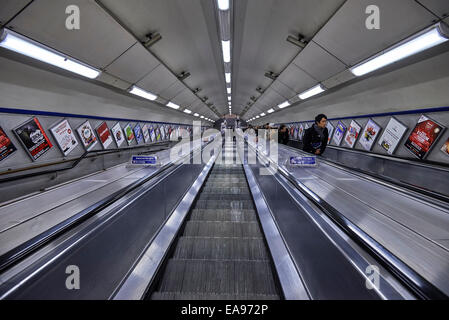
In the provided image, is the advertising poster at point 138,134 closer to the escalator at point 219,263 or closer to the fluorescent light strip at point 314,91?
the escalator at point 219,263

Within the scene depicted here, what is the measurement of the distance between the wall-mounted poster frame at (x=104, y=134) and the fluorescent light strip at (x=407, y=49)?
8.47 metres

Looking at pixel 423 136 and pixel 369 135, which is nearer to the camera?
pixel 423 136

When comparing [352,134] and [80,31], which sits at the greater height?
[80,31]

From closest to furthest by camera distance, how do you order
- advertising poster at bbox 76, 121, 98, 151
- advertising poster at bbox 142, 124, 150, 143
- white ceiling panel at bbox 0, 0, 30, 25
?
white ceiling panel at bbox 0, 0, 30, 25 → advertising poster at bbox 76, 121, 98, 151 → advertising poster at bbox 142, 124, 150, 143

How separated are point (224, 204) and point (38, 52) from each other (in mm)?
4405

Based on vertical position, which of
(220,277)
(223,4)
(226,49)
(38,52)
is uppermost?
(226,49)

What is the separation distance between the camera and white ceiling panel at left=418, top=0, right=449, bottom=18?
2672 mm

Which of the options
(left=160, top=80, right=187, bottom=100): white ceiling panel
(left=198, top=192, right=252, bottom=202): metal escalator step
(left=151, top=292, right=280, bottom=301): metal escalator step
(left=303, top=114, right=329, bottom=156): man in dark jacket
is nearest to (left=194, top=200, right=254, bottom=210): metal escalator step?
(left=198, top=192, right=252, bottom=202): metal escalator step

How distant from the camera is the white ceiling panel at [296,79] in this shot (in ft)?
22.5

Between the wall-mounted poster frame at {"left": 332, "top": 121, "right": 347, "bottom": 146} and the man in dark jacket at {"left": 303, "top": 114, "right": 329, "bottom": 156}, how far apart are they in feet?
12.4

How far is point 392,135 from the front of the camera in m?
5.73

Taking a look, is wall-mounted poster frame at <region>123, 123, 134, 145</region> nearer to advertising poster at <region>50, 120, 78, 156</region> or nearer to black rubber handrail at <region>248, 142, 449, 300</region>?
advertising poster at <region>50, 120, 78, 156</region>

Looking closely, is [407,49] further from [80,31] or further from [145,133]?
[145,133]

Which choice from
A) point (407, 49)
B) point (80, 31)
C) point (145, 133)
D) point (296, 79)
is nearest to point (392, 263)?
point (407, 49)
